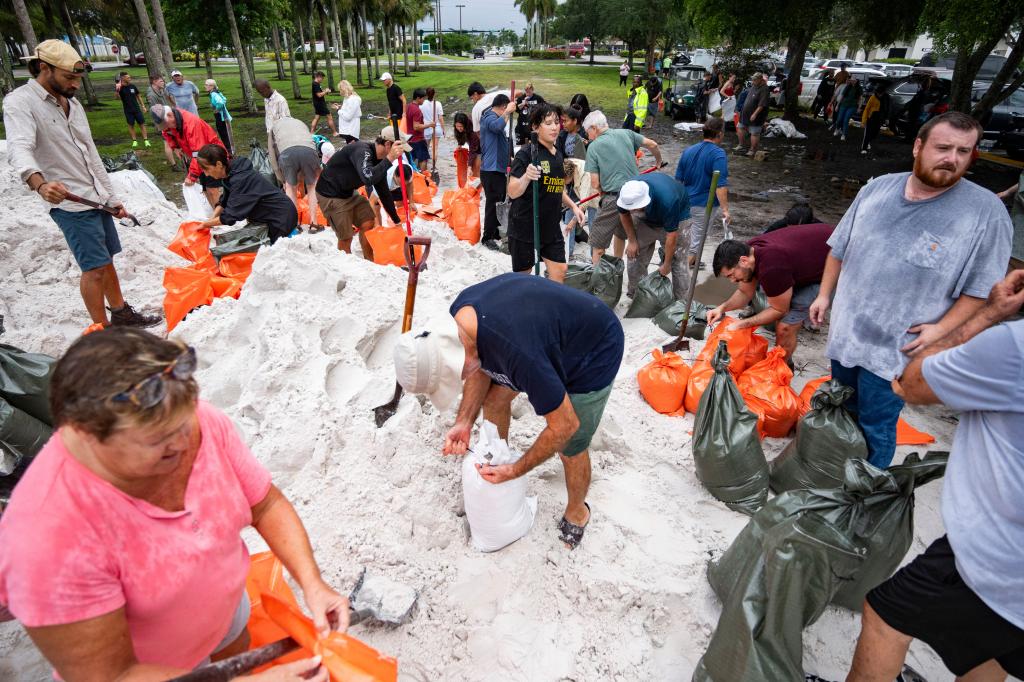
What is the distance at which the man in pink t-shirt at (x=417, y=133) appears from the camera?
8.16 metres

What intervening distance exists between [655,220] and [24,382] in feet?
14.1

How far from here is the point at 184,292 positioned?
4043 millimetres

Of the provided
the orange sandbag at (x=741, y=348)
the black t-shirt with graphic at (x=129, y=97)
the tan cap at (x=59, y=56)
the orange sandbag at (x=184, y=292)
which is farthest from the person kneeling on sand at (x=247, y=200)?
the black t-shirt with graphic at (x=129, y=97)

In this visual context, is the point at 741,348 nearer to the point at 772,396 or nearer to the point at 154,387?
the point at 772,396

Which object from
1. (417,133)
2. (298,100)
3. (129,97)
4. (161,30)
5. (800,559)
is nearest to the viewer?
(800,559)

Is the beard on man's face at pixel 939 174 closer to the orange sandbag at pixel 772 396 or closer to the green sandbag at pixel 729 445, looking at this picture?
the green sandbag at pixel 729 445

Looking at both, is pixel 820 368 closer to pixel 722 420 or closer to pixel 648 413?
pixel 648 413

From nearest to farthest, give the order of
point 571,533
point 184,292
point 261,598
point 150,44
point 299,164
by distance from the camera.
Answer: point 261,598 < point 571,533 < point 184,292 < point 299,164 < point 150,44

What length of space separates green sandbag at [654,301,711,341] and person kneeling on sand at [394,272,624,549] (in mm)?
2011

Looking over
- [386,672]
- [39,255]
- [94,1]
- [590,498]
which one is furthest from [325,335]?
[94,1]

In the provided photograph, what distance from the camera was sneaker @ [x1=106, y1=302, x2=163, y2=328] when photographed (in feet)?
13.4

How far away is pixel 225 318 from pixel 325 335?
0.80 meters

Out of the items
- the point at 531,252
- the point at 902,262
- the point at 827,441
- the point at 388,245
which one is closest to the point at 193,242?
the point at 388,245

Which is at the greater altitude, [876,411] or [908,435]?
[876,411]
